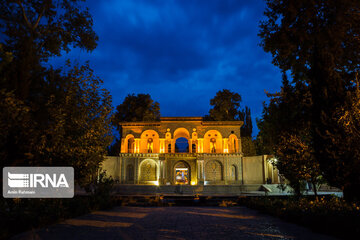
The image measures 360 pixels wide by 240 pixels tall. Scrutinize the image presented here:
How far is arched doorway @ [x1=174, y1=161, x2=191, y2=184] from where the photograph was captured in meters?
31.0

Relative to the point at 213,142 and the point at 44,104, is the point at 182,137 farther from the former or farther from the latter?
the point at 44,104

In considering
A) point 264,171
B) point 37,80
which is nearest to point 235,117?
point 264,171

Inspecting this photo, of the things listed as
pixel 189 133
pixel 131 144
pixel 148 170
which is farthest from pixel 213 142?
pixel 131 144

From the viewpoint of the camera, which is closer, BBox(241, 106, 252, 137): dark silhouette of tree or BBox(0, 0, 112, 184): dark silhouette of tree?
BBox(0, 0, 112, 184): dark silhouette of tree

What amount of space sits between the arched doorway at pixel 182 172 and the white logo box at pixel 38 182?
73.1 feet

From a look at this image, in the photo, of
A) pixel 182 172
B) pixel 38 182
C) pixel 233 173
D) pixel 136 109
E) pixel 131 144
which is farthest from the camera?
pixel 136 109

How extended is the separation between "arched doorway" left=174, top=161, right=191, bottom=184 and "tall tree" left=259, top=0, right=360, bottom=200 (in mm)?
19511

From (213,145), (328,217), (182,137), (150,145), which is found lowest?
(328,217)

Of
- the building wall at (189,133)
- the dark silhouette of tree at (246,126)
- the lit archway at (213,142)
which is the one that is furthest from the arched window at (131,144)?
the dark silhouette of tree at (246,126)

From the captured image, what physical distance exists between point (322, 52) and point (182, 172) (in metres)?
24.4

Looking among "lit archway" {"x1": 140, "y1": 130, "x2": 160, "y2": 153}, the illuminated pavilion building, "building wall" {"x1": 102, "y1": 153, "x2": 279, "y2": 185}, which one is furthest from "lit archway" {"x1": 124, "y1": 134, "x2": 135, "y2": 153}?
"building wall" {"x1": 102, "y1": 153, "x2": 279, "y2": 185}

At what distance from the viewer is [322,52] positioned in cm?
1037

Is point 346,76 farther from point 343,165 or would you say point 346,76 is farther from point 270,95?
point 343,165

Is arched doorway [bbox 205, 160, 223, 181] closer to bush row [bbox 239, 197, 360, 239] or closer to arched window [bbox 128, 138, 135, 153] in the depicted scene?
arched window [bbox 128, 138, 135, 153]
